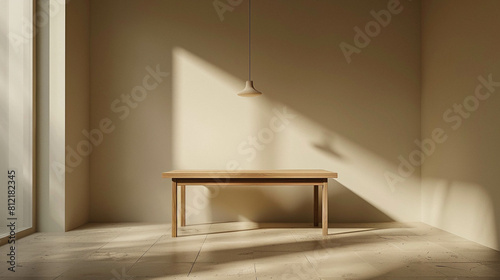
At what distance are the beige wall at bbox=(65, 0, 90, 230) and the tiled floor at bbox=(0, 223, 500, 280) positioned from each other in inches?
12.2

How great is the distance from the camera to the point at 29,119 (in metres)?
3.90

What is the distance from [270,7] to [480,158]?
9.07ft

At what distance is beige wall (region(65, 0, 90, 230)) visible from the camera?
4.08 m

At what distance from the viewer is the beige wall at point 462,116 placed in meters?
3.38

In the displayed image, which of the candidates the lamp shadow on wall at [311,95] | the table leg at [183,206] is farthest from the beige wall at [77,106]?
the table leg at [183,206]

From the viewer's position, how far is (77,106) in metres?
4.29

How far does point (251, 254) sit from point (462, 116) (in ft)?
8.07

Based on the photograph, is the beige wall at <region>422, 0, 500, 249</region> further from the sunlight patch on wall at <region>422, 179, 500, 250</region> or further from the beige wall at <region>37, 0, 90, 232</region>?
the beige wall at <region>37, 0, 90, 232</region>

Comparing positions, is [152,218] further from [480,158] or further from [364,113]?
[480,158]

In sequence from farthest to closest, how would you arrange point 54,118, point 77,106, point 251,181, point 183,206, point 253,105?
point 253,105, point 183,206, point 77,106, point 54,118, point 251,181

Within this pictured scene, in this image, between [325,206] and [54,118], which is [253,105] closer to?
[325,206]

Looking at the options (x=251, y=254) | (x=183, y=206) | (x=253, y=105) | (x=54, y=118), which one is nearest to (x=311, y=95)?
(x=253, y=105)

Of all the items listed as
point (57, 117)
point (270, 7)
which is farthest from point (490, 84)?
point (57, 117)

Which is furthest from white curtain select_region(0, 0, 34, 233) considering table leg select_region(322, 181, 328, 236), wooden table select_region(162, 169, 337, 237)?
table leg select_region(322, 181, 328, 236)
